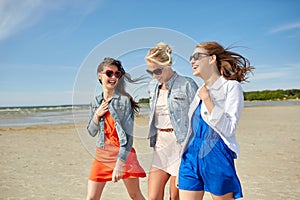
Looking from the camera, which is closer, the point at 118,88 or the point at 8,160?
the point at 118,88

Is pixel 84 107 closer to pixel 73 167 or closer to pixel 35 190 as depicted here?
pixel 35 190

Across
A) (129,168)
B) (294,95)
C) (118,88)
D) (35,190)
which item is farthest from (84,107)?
(294,95)

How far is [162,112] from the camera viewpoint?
3.52m

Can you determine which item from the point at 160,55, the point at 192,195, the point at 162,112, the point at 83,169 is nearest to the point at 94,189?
the point at 162,112

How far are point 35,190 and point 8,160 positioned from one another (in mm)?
3534

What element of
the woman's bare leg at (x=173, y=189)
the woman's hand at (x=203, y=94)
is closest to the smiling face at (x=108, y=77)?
the woman's hand at (x=203, y=94)

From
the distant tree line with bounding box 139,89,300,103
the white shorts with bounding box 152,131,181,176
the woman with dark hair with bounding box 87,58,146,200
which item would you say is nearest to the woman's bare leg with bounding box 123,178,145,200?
the woman with dark hair with bounding box 87,58,146,200

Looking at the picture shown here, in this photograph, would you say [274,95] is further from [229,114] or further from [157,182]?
[229,114]

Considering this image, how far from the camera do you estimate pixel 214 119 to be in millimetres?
2699

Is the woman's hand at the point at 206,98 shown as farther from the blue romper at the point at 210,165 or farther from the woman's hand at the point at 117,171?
the woman's hand at the point at 117,171

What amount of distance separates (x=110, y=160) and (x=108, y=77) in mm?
806

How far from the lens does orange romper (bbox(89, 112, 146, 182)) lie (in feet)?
11.1

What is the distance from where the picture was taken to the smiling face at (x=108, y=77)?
3.16m

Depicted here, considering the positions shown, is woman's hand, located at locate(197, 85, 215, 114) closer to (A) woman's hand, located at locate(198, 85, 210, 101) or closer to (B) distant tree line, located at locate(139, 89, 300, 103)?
(A) woman's hand, located at locate(198, 85, 210, 101)
